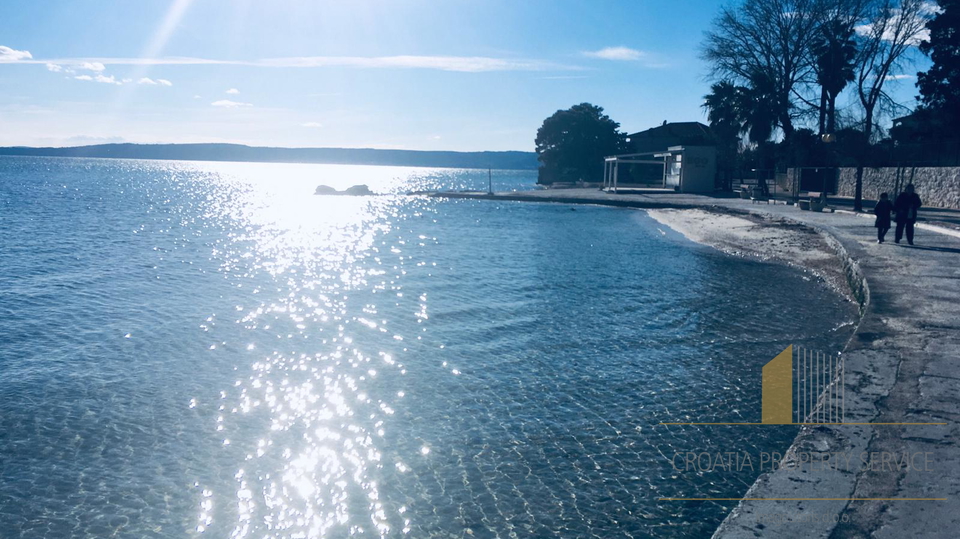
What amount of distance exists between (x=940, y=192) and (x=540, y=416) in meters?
30.7

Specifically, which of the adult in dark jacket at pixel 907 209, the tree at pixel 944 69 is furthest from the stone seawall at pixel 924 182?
the adult in dark jacket at pixel 907 209

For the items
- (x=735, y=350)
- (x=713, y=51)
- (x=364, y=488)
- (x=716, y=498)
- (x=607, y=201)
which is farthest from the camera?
(x=607, y=201)

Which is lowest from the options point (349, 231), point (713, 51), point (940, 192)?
point (349, 231)

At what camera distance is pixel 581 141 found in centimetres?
9200

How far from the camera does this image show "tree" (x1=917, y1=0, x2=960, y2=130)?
38.3 metres

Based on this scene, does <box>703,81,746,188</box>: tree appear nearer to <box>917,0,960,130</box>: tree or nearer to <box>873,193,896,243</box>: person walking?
<box>917,0,960,130</box>: tree

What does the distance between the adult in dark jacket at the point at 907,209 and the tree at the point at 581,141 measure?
7324cm

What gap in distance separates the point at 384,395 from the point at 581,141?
85086 mm

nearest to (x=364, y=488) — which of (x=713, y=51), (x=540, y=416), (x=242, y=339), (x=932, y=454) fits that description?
(x=540, y=416)

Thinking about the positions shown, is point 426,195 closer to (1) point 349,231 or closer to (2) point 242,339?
(1) point 349,231

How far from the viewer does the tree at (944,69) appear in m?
38.3

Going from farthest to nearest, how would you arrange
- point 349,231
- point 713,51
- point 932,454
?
point 713,51
point 349,231
point 932,454

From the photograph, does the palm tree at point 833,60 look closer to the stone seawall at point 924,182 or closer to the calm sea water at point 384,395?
the stone seawall at point 924,182

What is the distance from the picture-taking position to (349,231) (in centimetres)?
4250
